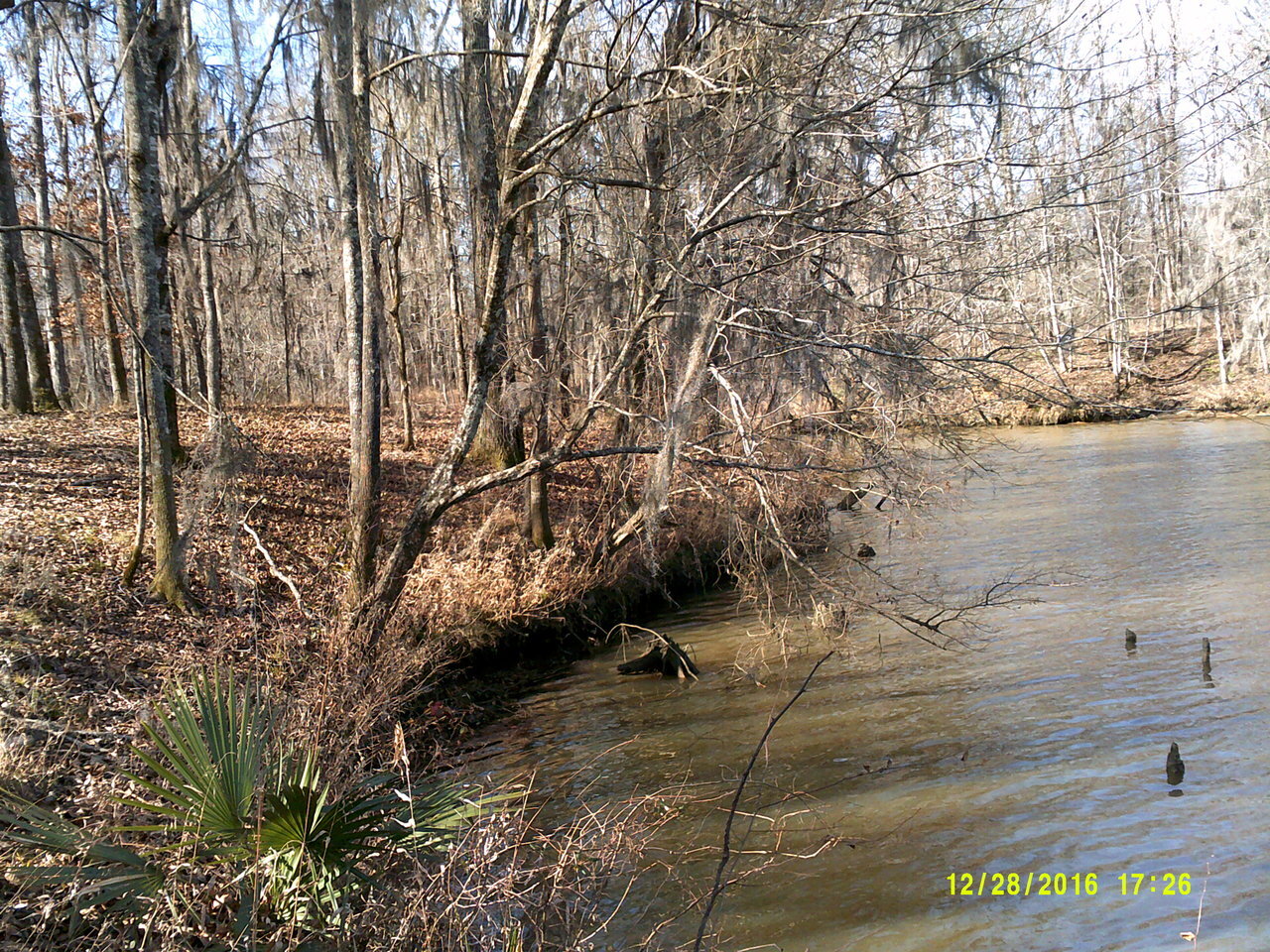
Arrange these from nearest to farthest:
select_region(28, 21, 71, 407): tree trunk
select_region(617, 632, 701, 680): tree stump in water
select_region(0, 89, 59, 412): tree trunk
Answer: select_region(617, 632, 701, 680): tree stump in water
select_region(0, 89, 59, 412): tree trunk
select_region(28, 21, 71, 407): tree trunk

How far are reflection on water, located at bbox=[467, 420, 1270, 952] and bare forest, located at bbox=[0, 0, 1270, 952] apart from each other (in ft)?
2.36

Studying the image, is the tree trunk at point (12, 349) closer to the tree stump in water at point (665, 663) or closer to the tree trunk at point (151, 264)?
the tree trunk at point (151, 264)

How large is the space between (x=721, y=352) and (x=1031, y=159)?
335 cm

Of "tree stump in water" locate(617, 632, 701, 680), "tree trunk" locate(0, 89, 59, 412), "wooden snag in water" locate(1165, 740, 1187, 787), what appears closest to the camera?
"wooden snag in water" locate(1165, 740, 1187, 787)

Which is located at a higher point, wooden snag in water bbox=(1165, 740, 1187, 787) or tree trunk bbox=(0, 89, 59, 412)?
tree trunk bbox=(0, 89, 59, 412)

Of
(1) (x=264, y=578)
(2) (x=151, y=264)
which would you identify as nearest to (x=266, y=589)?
(1) (x=264, y=578)

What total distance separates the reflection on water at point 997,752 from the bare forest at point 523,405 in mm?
720

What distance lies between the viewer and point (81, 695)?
6.86 metres

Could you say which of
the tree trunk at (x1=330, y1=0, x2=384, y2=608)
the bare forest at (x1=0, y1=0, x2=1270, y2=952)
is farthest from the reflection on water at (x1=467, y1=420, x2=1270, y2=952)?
the tree trunk at (x1=330, y1=0, x2=384, y2=608)
